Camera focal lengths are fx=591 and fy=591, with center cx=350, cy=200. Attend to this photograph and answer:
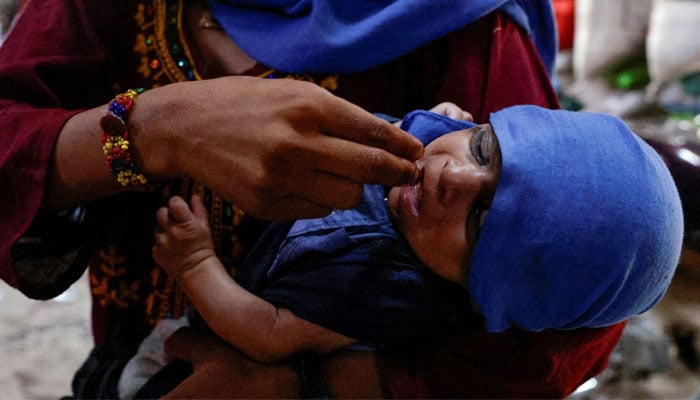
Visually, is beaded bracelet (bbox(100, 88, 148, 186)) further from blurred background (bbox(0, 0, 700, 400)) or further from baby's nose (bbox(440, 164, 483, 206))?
blurred background (bbox(0, 0, 700, 400))

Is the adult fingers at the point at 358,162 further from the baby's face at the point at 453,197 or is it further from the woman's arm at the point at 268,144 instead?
the baby's face at the point at 453,197

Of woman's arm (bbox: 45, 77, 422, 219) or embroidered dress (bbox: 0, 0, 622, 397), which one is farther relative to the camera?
embroidered dress (bbox: 0, 0, 622, 397)

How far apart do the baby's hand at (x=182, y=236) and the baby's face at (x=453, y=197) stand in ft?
1.08

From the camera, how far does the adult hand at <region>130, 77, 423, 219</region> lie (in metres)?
0.63

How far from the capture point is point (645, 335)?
1892 mm

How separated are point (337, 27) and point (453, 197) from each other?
0.32 metres

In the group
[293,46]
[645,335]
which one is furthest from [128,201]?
[645,335]

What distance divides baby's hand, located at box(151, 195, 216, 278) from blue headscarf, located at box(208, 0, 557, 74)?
269 mm

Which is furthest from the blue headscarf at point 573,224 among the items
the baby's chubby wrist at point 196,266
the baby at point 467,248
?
the baby's chubby wrist at point 196,266

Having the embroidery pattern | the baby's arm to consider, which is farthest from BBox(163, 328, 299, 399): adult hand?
the embroidery pattern

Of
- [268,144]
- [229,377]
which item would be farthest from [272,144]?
[229,377]

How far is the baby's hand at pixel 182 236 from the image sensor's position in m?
0.94

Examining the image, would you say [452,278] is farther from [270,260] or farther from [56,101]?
[56,101]

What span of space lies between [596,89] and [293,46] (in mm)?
1845
